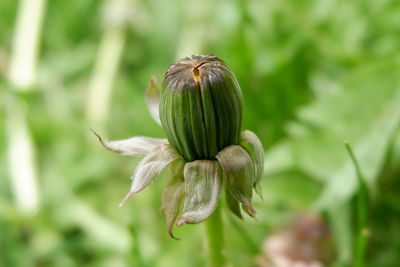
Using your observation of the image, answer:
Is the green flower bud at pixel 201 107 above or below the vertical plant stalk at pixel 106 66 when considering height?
above

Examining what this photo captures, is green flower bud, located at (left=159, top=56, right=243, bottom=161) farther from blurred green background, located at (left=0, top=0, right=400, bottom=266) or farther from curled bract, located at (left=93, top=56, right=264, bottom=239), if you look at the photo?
blurred green background, located at (left=0, top=0, right=400, bottom=266)

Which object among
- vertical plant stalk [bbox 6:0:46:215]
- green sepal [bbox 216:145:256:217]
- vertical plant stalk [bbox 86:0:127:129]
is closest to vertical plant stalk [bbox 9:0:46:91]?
vertical plant stalk [bbox 6:0:46:215]

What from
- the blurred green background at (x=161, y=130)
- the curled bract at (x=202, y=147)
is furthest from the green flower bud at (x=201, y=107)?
the blurred green background at (x=161, y=130)

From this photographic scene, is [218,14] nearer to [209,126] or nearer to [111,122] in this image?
[111,122]

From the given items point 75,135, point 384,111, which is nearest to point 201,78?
point 384,111

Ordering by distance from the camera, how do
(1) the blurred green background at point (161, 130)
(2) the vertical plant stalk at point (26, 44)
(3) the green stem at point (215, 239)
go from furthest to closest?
1. (2) the vertical plant stalk at point (26, 44)
2. (1) the blurred green background at point (161, 130)
3. (3) the green stem at point (215, 239)

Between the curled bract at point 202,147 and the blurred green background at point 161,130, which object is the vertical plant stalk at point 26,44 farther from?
the curled bract at point 202,147
